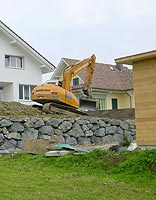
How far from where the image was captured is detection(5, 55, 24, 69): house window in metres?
33.9

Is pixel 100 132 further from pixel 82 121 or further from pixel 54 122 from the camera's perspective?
pixel 54 122

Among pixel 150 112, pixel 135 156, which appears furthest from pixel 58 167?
pixel 150 112

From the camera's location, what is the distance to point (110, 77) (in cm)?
4419

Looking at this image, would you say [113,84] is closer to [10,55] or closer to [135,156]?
[10,55]

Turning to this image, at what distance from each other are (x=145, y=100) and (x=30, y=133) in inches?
233

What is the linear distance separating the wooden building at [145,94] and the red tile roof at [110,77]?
2613cm

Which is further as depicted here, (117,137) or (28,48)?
(28,48)

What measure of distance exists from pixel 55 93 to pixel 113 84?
21958mm

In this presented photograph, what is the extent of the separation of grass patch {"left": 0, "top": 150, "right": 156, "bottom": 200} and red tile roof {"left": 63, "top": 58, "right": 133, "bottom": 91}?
94.5 ft

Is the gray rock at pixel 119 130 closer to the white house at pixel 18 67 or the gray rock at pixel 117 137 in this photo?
the gray rock at pixel 117 137

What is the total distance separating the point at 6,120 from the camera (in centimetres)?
1733

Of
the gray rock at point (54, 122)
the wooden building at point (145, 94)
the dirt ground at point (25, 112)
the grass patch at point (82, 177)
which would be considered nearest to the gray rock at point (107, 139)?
the dirt ground at point (25, 112)

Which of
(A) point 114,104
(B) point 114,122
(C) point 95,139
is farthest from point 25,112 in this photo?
(A) point 114,104

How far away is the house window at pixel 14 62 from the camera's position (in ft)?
111
